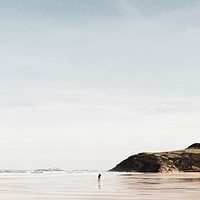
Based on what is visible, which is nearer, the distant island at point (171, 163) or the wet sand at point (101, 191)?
the wet sand at point (101, 191)

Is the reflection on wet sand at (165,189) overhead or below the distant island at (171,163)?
below

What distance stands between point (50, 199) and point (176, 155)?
167240mm

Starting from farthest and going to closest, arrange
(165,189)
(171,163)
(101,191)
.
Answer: (171,163)
(165,189)
(101,191)

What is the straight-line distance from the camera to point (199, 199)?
124 feet

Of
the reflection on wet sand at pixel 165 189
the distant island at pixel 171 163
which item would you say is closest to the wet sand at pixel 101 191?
the reflection on wet sand at pixel 165 189

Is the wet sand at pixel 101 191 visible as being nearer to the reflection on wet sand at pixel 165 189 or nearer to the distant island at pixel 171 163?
the reflection on wet sand at pixel 165 189

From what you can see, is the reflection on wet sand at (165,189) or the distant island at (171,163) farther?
the distant island at (171,163)

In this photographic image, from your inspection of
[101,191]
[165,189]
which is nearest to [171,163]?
[165,189]

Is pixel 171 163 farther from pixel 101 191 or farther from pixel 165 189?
pixel 101 191

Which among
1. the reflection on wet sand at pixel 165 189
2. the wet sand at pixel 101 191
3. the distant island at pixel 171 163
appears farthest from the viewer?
the distant island at pixel 171 163

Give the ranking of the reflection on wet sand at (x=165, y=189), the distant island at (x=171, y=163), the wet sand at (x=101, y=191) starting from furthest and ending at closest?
the distant island at (x=171, y=163) → the reflection on wet sand at (x=165, y=189) → the wet sand at (x=101, y=191)

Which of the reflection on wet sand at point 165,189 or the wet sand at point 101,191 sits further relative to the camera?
the reflection on wet sand at point 165,189

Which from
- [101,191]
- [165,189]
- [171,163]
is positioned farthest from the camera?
[171,163]

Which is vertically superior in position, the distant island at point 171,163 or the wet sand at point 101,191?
the distant island at point 171,163
